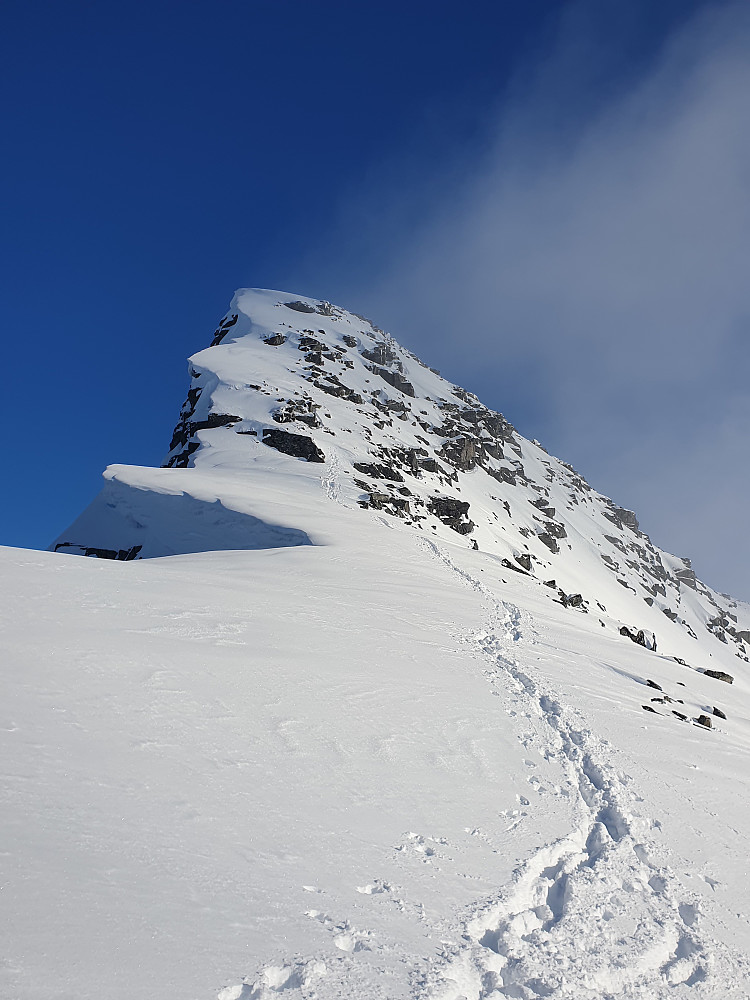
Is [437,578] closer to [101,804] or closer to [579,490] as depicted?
[101,804]

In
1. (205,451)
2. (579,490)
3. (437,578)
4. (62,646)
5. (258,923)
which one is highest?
(579,490)

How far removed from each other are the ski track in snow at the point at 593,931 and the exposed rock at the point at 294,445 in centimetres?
3706

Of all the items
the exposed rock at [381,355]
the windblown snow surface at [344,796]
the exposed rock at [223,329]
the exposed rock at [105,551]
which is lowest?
the windblown snow surface at [344,796]

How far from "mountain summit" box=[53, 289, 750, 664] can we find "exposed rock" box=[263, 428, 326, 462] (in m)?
0.13

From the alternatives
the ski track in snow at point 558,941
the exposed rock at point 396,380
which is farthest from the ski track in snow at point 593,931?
the exposed rock at point 396,380

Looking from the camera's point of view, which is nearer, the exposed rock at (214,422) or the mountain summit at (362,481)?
the mountain summit at (362,481)

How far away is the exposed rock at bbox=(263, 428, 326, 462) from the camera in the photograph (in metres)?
43.0

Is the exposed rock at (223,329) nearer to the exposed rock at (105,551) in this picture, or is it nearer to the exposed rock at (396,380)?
the exposed rock at (396,380)

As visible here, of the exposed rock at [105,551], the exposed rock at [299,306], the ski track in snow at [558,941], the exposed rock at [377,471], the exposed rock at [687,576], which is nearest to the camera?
the ski track in snow at [558,941]

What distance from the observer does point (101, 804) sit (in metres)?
4.99

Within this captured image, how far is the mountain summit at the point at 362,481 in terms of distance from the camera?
1121 inches

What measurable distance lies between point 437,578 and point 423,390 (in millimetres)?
72234

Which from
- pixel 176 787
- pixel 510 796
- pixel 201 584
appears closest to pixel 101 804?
pixel 176 787

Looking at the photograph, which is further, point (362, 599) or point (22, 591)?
point (362, 599)
